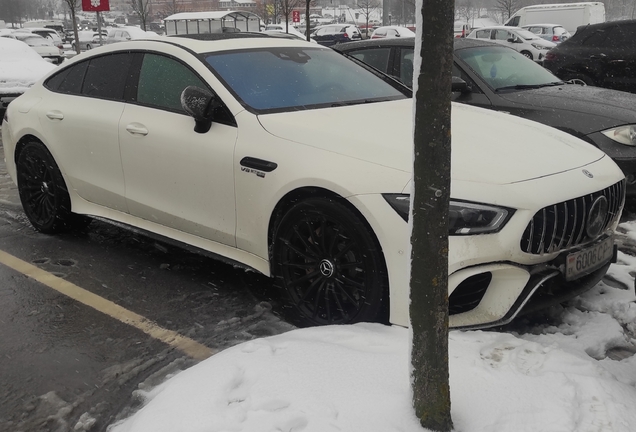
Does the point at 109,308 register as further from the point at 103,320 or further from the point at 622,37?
the point at 622,37

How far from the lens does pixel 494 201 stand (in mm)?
2840

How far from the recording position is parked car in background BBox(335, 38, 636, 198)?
5395 millimetres

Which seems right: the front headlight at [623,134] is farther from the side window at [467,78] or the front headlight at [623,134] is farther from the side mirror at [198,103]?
the side mirror at [198,103]

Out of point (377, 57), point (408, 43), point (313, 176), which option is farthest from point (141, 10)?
point (313, 176)

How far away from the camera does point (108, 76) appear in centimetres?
461

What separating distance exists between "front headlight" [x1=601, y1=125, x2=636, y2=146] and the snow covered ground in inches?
106

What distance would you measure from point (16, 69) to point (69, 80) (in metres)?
8.21

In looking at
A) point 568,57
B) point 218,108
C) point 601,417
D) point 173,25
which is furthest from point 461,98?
point 173,25

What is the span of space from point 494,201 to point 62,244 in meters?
3.51

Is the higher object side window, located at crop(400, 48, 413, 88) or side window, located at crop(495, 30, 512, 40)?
side window, located at crop(400, 48, 413, 88)

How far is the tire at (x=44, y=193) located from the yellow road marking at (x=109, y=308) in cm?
44

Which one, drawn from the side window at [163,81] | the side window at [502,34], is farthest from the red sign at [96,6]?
the side window at [163,81]

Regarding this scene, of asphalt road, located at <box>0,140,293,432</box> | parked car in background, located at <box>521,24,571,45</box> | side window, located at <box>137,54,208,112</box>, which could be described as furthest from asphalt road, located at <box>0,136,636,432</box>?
parked car in background, located at <box>521,24,571,45</box>

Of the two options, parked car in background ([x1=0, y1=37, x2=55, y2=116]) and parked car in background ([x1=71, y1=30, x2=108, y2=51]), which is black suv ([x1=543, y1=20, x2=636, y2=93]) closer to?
parked car in background ([x1=0, y1=37, x2=55, y2=116])
